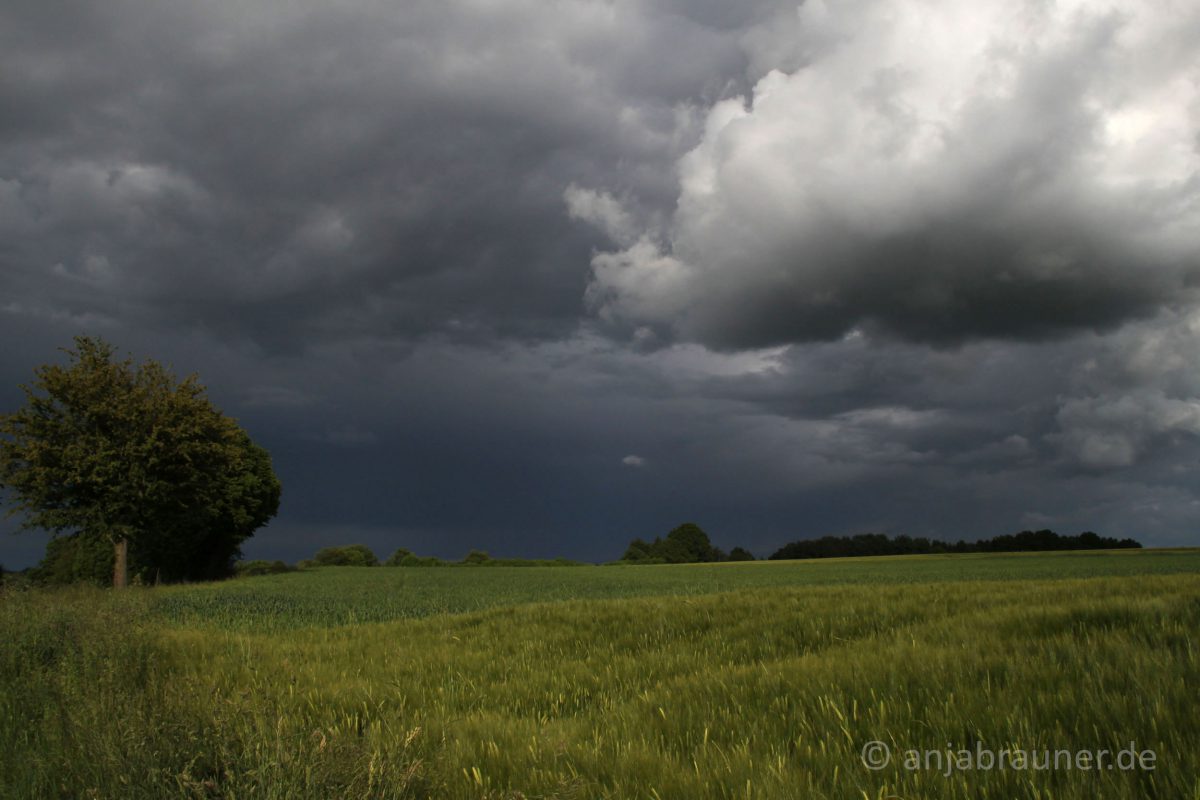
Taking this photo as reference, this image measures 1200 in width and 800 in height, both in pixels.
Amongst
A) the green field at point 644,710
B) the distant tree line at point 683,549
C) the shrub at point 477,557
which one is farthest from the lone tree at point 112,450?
the distant tree line at point 683,549

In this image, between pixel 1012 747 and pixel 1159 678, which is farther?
pixel 1159 678

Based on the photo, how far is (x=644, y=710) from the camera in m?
5.94

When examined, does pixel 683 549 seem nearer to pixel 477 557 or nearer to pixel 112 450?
pixel 477 557

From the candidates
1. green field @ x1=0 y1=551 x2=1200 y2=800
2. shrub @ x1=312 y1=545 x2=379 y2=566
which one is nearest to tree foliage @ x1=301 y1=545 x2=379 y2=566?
shrub @ x1=312 y1=545 x2=379 y2=566

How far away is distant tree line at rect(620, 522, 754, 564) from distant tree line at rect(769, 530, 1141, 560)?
11538mm

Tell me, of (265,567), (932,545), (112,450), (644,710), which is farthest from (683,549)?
(644,710)

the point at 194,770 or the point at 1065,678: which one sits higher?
the point at 1065,678

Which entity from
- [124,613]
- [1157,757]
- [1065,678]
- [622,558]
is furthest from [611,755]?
[622,558]

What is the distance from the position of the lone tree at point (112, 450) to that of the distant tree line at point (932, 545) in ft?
316

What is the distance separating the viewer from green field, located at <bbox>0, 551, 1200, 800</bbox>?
394cm

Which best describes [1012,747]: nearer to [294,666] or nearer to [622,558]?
[294,666]

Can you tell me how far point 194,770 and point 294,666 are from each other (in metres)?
5.45

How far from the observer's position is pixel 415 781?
14.7 ft

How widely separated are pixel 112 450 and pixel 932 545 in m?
112
